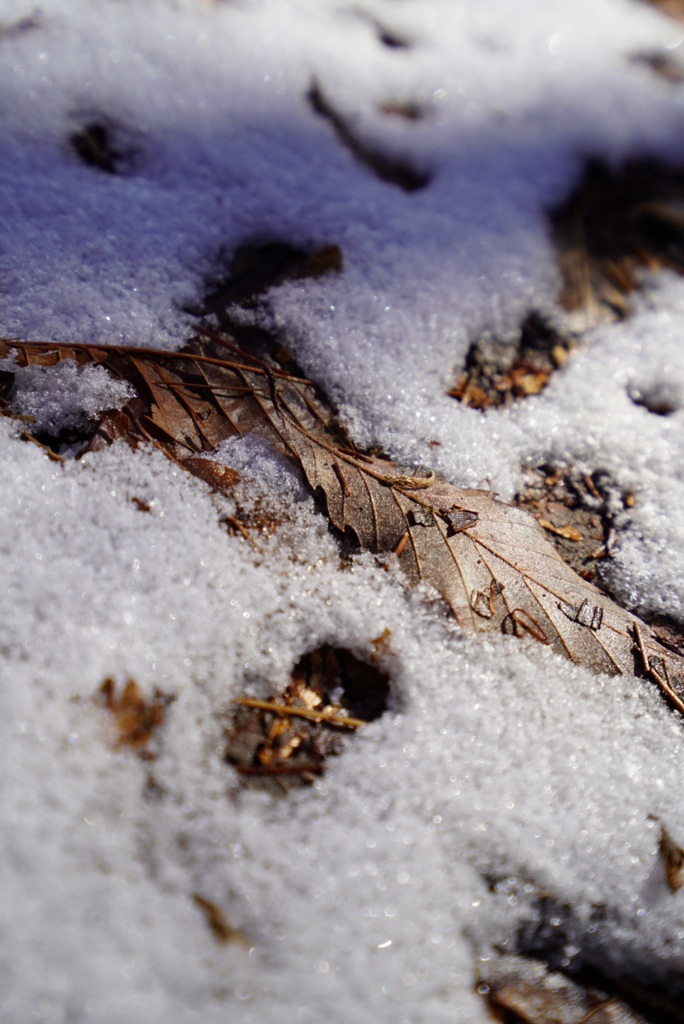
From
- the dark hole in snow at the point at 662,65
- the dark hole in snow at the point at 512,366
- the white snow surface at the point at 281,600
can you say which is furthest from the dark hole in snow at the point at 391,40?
the dark hole in snow at the point at 512,366

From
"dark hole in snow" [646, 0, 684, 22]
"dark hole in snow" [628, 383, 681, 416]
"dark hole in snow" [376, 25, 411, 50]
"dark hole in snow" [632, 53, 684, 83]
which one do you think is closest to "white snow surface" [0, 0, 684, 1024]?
"dark hole in snow" [628, 383, 681, 416]

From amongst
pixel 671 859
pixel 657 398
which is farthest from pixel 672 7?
pixel 671 859

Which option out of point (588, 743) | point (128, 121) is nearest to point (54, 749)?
point (588, 743)

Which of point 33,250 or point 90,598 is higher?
point 33,250

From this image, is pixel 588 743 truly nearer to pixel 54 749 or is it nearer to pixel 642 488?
pixel 642 488

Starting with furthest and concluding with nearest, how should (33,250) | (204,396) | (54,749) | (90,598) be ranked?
(33,250)
(204,396)
(90,598)
(54,749)

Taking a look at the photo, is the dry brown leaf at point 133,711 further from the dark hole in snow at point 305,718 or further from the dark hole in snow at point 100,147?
the dark hole in snow at point 100,147
